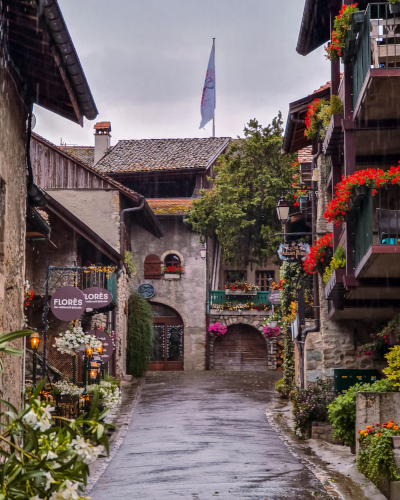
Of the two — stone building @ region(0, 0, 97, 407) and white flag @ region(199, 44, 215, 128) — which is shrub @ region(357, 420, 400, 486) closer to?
stone building @ region(0, 0, 97, 407)

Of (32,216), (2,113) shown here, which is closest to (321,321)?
(32,216)

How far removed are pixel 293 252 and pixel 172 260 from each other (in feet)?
53.6

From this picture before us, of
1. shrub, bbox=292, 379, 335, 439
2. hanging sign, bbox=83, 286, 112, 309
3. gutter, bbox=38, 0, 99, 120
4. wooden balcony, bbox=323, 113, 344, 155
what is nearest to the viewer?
gutter, bbox=38, 0, 99, 120

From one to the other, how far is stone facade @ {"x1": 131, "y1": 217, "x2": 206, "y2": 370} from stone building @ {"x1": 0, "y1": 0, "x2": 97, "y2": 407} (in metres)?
23.6

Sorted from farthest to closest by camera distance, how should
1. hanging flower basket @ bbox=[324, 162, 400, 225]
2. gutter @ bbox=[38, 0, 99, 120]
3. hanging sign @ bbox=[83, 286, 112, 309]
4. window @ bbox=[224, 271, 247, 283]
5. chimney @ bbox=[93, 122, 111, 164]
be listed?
chimney @ bbox=[93, 122, 111, 164] → window @ bbox=[224, 271, 247, 283] → hanging sign @ bbox=[83, 286, 112, 309] → hanging flower basket @ bbox=[324, 162, 400, 225] → gutter @ bbox=[38, 0, 99, 120]

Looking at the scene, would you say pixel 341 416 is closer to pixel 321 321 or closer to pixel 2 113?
pixel 321 321

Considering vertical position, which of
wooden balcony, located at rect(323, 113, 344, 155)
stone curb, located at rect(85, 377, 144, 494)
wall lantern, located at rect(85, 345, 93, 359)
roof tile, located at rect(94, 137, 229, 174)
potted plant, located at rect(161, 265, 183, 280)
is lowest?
stone curb, located at rect(85, 377, 144, 494)

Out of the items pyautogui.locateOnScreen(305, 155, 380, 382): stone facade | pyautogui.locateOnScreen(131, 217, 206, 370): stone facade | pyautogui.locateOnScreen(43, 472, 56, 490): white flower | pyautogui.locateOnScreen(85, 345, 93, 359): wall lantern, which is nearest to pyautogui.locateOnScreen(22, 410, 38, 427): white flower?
pyautogui.locateOnScreen(43, 472, 56, 490): white flower

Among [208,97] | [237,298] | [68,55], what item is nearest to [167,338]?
[237,298]

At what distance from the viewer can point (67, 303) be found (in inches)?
551

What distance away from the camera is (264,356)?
3212 cm

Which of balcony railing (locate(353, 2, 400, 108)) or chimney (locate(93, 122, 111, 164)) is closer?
balcony railing (locate(353, 2, 400, 108))

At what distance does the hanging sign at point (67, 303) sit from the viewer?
1391 centimetres

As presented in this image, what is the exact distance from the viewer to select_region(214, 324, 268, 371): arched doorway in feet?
105
